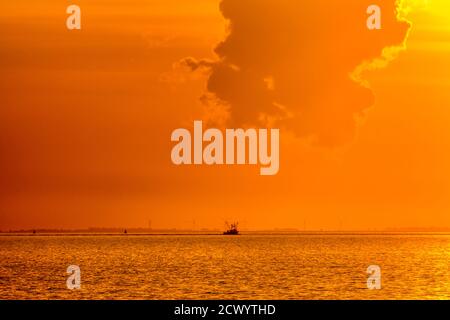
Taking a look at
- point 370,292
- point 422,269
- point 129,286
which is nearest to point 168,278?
point 129,286

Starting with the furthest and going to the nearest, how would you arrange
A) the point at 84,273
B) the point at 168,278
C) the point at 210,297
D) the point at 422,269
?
1. the point at 422,269
2. the point at 84,273
3. the point at 168,278
4. the point at 210,297

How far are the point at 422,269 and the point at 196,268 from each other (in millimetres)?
38170

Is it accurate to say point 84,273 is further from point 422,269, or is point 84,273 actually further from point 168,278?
point 422,269

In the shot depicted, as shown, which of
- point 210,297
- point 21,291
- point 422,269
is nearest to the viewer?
point 210,297

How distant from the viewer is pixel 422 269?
162 metres

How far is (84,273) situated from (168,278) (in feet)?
68.5
